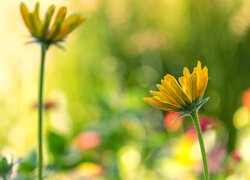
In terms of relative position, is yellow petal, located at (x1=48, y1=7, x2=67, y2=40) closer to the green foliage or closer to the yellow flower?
the yellow flower

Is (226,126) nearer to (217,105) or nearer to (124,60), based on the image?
(217,105)

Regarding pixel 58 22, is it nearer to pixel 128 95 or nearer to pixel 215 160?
pixel 215 160

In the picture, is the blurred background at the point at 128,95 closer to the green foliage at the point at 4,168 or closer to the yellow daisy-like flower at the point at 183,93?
the green foliage at the point at 4,168

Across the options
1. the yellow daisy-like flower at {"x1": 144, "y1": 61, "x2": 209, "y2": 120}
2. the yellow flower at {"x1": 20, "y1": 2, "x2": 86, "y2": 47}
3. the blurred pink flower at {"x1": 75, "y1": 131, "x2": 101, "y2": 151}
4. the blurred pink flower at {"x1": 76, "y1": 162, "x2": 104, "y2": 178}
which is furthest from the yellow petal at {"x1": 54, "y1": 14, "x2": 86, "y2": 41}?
the blurred pink flower at {"x1": 75, "y1": 131, "x2": 101, "y2": 151}

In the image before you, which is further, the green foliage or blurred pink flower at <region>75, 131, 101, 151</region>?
blurred pink flower at <region>75, 131, 101, 151</region>

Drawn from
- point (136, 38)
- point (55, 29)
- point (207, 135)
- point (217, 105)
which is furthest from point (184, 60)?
point (55, 29)

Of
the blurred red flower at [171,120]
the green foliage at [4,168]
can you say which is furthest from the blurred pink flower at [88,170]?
the green foliage at [4,168]
